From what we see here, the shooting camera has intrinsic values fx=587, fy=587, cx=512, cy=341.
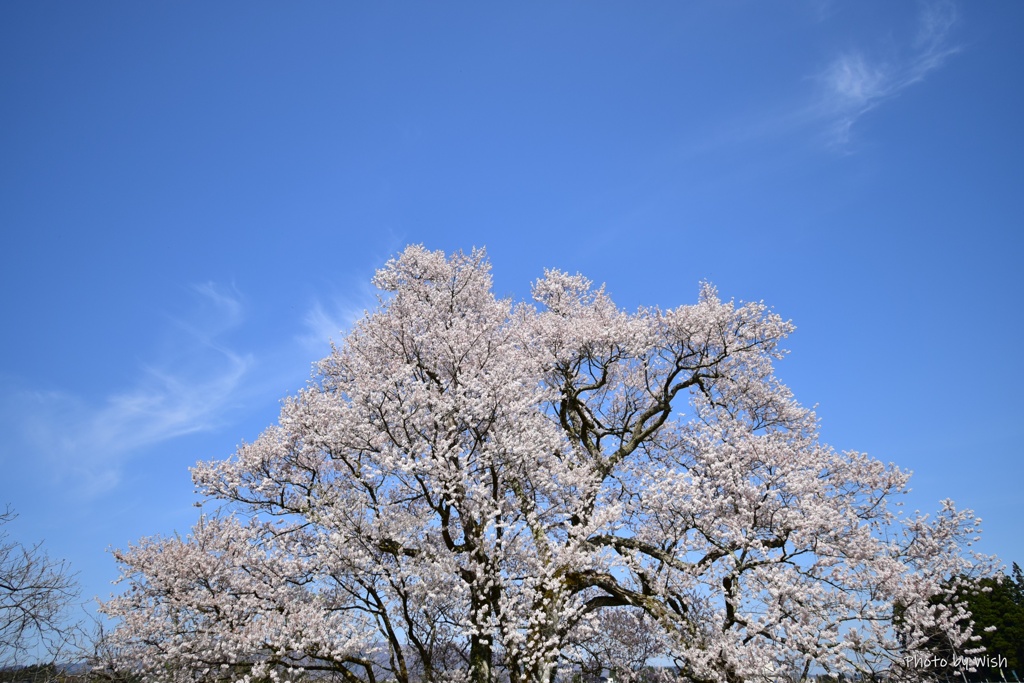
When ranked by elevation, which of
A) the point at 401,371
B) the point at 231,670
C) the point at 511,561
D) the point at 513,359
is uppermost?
the point at 513,359

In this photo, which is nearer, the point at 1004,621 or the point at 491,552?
the point at 491,552

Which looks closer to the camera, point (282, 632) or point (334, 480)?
point (282, 632)

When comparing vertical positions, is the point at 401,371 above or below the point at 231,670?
above

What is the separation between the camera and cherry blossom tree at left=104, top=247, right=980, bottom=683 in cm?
1035

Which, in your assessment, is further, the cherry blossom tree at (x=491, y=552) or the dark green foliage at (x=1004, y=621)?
the dark green foliage at (x=1004, y=621)

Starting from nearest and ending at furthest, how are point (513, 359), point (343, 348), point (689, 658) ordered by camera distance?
1. point (689, 658)
2. point (513, 359)
3. point (343, 348)

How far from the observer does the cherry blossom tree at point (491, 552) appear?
408 inches

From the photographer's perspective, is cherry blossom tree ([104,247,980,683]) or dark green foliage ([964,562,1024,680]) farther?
dark green foliage ([964,562,1024,680])

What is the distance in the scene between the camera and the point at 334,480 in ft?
44.1

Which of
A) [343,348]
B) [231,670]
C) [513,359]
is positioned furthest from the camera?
[343,348]

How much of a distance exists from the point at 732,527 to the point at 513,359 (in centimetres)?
692

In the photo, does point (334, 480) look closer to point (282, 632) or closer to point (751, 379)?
point (282, 632)

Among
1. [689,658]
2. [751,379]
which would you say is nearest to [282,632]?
[689,658]

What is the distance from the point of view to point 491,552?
478 inches
